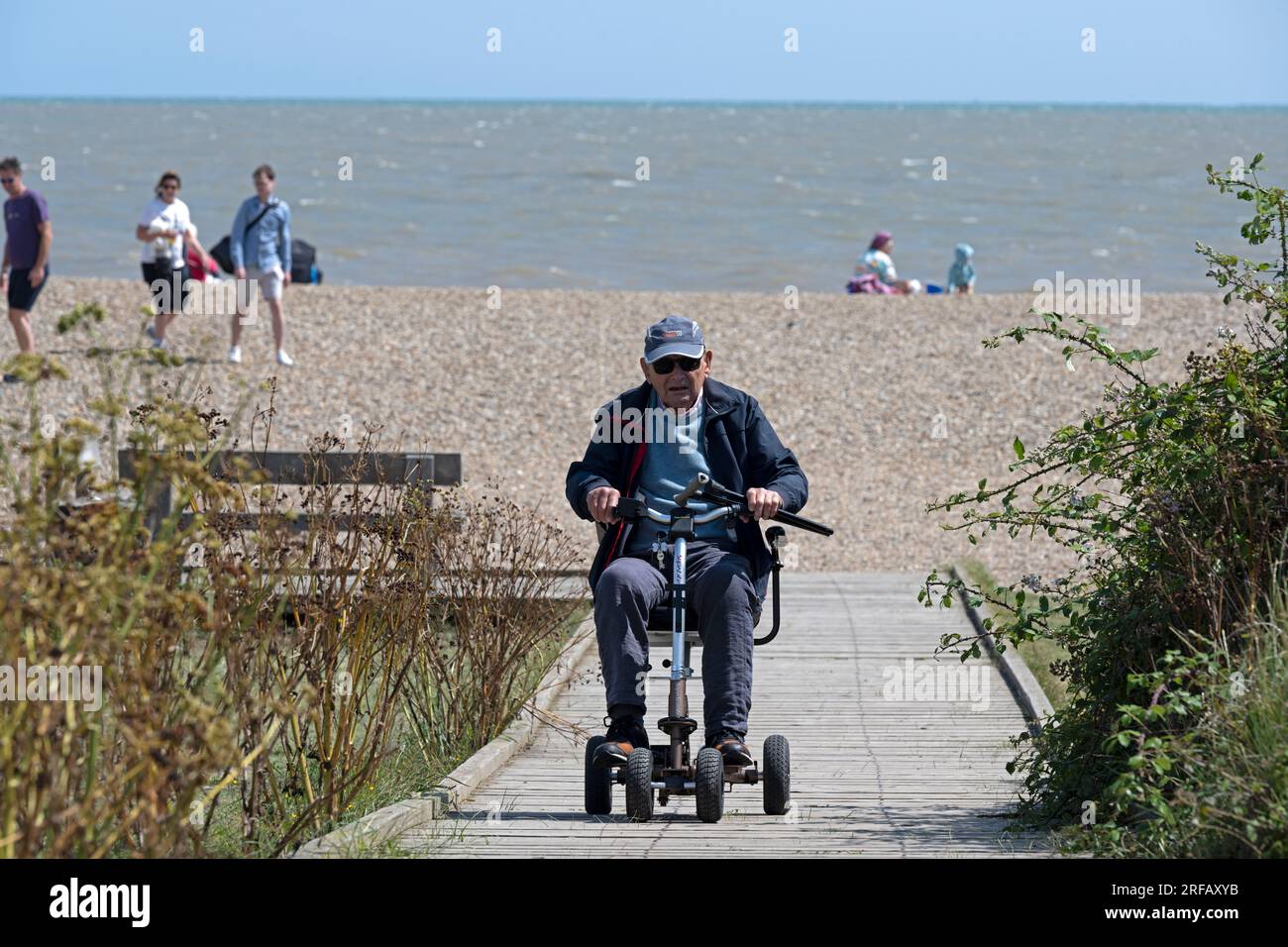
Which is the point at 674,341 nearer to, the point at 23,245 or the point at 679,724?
the point at 679,724

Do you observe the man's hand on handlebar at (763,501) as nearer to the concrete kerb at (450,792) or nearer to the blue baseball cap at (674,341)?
the blue baseball cap at (674,341)

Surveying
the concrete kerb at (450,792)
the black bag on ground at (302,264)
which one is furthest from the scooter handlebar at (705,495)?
the black bag on ground at (302,264)

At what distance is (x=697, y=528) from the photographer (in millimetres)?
5590

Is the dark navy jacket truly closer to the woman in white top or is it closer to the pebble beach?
the pebble beach

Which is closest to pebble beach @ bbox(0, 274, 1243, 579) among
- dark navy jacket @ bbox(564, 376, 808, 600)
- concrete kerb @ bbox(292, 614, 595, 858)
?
concrete kerb @ bbox(292, 614, 595, 858)

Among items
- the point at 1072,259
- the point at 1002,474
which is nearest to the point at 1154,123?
the point at 1072,259

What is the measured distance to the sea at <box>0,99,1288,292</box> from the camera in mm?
31359

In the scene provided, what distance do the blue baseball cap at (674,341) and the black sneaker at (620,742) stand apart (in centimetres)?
111

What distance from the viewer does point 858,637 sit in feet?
30.0

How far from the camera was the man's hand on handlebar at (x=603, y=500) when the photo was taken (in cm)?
533
